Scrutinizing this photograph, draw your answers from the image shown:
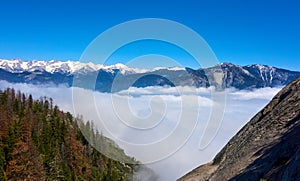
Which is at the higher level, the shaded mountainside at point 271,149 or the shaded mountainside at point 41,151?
the shaded mountainside at point 41,151

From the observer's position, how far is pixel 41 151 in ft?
433

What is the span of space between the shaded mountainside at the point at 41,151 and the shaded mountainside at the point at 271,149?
7489cm

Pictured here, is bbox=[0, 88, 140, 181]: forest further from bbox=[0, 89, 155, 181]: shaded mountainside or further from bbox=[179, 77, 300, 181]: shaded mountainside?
bbox=[179, 77, 300, 181]: shaded mountainside

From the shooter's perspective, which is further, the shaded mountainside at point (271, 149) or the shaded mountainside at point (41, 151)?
the shaded mountainside at point (41, 151)

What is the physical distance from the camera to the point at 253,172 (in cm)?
2205

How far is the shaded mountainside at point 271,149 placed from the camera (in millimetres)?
19281

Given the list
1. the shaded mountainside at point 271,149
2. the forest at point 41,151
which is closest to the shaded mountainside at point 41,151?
the forest at point 41,151

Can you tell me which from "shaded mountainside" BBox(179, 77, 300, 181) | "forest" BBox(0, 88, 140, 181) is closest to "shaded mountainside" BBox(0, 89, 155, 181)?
"forest" BBox(0, 88, 140, 181)

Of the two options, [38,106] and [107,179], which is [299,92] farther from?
[38,106]

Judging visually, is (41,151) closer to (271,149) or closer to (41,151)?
(41,151)

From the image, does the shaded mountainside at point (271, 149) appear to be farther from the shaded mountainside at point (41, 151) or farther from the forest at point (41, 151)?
the forest at point (41, 151)

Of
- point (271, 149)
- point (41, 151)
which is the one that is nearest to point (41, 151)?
point (41, 151)

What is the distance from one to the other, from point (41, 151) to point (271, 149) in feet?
395

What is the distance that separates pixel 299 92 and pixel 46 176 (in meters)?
95.1
